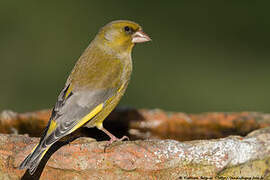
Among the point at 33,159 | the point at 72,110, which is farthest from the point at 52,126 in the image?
the point at 33,159

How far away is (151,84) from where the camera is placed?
7.64 metres

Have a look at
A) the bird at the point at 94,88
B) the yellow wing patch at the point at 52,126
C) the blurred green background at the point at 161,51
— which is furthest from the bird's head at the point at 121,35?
the blurred green background at the point at 161,51

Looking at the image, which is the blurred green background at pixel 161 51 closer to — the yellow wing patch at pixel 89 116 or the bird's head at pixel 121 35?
the bird's head at pixel 121 35

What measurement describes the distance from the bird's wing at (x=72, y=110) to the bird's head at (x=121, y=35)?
52 cm

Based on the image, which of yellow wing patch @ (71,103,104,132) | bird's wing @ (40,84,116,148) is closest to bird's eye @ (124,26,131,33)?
bird's wing @ (40,84,116,148)

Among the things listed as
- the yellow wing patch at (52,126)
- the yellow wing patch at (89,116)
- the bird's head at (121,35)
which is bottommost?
the yellow wing patch at (52,126)

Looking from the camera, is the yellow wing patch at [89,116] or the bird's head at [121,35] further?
the bird's head at [121,35]

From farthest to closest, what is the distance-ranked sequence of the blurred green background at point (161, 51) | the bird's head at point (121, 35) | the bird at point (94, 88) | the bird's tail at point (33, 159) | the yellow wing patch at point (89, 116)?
the blurred green background at point (161, 51) < the bird's head at point (121, 35) < the yellow wing patch at point (89, 116) < the bird at point (94, 88) < the bird's tail at point (33, 159)

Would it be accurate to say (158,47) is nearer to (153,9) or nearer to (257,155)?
(153,9)

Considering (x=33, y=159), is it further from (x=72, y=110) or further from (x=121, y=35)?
(x=121, y=35)

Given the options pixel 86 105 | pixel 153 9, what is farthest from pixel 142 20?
pixel 86 105

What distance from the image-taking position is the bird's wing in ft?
10.4

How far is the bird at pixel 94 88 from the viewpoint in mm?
3152

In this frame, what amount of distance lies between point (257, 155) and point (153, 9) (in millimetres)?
7025
